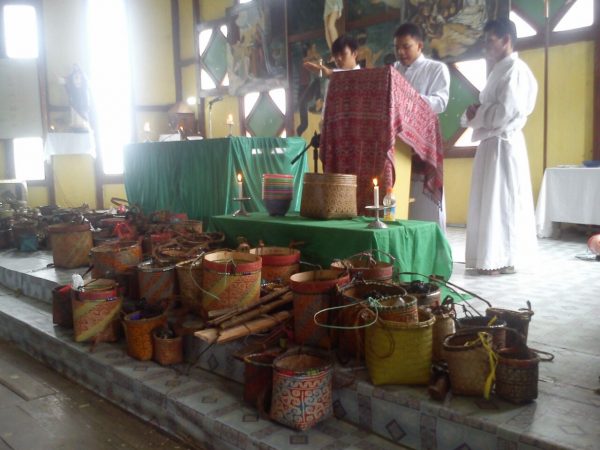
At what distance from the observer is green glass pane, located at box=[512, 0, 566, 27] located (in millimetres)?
6684

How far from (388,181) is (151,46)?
10.6 m

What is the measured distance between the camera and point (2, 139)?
1091 centimetres

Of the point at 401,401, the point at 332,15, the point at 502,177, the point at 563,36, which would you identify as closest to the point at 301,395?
the point at 401,401

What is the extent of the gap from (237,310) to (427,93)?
2.06 meters

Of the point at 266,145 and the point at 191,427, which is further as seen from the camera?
the point at 266,145

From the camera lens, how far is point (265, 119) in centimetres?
1077

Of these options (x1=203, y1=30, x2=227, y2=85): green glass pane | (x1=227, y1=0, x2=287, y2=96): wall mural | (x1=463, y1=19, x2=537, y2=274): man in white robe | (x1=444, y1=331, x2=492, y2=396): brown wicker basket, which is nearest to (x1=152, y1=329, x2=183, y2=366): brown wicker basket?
(x1=444, y1=331, x2=492, y2=396): brown wicker basket

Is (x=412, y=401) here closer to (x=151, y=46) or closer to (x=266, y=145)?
(x=266, y=145)

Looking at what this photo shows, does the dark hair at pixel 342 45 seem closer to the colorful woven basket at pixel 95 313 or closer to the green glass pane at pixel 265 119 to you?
the colorful woven basket at pixel 95 313

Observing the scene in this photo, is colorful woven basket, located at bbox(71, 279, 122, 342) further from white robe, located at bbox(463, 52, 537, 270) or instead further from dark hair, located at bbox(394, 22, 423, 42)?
white robe, located at bbox(463, 52, 537, 270)

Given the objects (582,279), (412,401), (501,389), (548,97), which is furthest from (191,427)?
(548,97)

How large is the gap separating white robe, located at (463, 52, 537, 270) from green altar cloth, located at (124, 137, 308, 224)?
184 centimetres

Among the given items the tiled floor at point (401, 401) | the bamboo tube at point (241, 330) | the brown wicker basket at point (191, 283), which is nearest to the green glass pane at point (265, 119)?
the tiled floor at point (401, 401)

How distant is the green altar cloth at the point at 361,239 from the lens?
2988 millimetres
